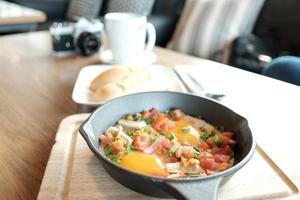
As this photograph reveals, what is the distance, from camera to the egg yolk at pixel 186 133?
0.67 m

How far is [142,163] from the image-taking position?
1.94 ft

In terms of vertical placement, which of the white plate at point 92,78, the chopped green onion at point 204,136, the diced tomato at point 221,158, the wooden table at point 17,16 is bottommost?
the wooden table at point 17,16

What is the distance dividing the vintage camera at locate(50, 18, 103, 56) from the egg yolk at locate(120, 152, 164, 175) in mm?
790

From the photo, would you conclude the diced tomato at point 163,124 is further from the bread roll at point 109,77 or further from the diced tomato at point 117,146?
the bread roll at point 109,77

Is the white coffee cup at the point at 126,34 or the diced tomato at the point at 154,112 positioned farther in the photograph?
the white coffee cup at the point at 126,34

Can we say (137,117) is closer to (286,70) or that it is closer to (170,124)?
(170,124)

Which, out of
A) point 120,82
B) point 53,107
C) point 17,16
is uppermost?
point 120,82

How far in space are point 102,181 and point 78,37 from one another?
0.87 metres

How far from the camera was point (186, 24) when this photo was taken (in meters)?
2.17

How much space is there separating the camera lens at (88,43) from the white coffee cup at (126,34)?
0.49 ft

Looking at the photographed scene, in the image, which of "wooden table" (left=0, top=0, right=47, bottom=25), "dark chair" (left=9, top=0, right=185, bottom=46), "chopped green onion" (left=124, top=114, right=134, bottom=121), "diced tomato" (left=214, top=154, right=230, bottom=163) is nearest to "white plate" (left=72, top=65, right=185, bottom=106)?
"chopped green onion" (left=124, top=114, right=134, bottom=121)

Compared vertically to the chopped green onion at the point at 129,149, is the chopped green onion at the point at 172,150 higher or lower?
higher

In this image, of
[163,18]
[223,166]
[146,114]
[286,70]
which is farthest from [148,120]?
[163,18]

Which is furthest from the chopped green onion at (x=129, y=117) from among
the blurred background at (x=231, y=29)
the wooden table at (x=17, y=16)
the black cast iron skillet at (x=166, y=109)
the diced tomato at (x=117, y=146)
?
the wooden table at (x=17, y=16)
